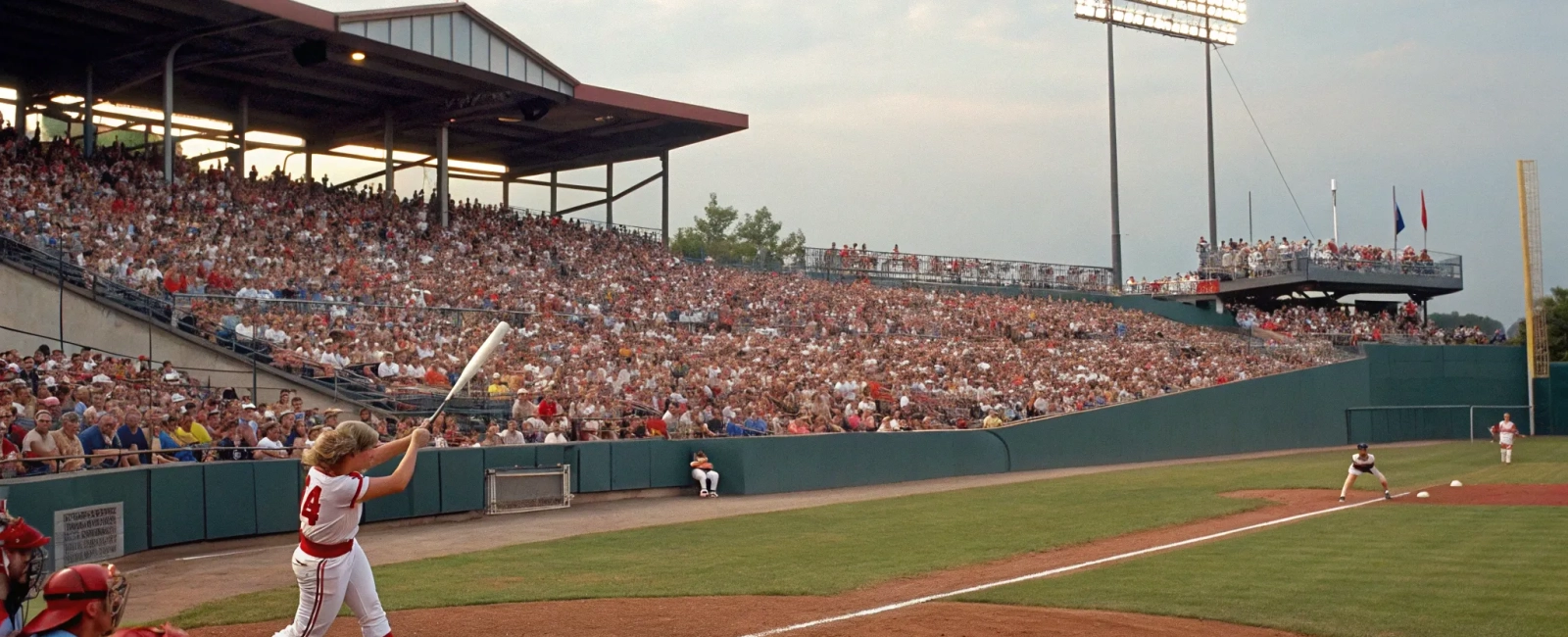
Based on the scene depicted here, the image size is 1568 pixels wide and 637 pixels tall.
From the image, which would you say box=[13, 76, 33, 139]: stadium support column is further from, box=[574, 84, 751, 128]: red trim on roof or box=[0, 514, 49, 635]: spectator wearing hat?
box=[0, 514, 49, 635]: spectator wearing hat

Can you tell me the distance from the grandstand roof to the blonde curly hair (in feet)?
76.6

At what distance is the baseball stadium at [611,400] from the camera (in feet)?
36.1

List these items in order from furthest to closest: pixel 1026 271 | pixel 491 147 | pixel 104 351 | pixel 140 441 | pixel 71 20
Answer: pixel 1026 271
pixel 491 147
pixel 71 20
pixel 104 351
pixel 140 441

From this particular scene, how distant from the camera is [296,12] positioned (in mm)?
27969

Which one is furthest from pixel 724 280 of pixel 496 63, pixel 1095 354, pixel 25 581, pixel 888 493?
pixel 25 581

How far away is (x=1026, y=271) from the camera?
47125mm

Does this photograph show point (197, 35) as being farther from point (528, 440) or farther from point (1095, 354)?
point (1095, 354)

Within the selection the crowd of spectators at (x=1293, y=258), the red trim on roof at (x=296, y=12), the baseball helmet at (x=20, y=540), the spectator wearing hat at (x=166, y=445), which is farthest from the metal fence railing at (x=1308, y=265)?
the baseball helmet at (x=20, y=540)

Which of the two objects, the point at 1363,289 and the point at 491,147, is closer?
the point at 491,147

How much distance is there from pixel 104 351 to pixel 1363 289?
147 feet

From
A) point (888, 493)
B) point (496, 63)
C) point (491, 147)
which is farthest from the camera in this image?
point (491, 147)

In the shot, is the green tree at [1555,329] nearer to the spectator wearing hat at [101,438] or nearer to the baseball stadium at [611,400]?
the baseball stadium at [611,400]

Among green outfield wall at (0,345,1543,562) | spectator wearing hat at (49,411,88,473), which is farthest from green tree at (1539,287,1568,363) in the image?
spectator wearing hat at (49,411,88,473)

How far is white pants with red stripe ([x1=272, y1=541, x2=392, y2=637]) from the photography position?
22.0 ft
